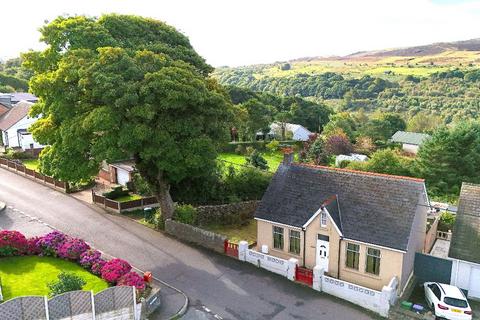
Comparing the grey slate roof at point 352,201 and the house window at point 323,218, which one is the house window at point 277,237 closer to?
the grey slate roof at point 352,201

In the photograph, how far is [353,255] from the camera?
2433cm

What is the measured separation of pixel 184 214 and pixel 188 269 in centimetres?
594

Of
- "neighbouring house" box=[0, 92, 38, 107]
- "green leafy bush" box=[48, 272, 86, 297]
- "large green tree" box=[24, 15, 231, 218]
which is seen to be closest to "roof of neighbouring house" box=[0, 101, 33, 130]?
"neighbouring house" box=[0, 92, 38, 107]

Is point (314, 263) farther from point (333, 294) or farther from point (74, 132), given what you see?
point (74, 132)

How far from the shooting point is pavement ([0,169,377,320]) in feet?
71.6

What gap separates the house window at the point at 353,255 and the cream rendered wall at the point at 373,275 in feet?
0.54

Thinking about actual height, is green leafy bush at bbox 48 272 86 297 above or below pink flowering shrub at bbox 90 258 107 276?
above

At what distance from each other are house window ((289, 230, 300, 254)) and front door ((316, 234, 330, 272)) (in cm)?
135

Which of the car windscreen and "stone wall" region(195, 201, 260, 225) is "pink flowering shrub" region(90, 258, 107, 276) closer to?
"stone wall" region(195, 201, 260, 225)

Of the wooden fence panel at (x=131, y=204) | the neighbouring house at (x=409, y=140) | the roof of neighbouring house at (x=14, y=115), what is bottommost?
the neighbouring house at (x=409, y=140)

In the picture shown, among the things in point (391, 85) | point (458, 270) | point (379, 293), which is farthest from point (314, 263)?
point (391, 85)

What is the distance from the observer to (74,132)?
89.6ft

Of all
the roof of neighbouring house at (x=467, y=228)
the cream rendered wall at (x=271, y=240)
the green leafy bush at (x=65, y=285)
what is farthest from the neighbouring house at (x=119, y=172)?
the roof of neighbouring house at (x=467, y=228)

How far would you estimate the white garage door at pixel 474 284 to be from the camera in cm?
2352
